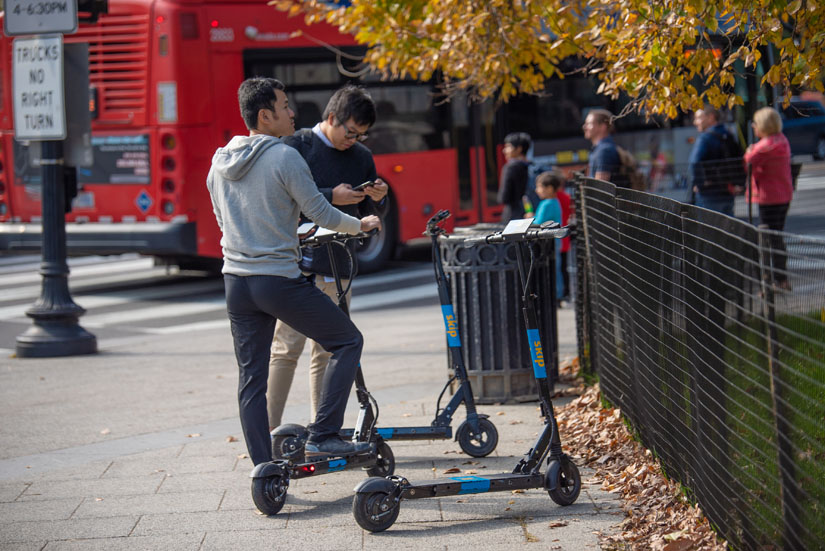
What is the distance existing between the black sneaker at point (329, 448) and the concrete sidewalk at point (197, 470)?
259 millimetres

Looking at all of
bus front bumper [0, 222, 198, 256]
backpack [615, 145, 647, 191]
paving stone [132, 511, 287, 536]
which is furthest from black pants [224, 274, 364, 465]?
bus front bumper [0, 222, 198, 256]

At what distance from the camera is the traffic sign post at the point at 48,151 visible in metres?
9.73

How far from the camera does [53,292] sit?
981cm

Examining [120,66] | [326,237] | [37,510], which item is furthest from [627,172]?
[120,66]

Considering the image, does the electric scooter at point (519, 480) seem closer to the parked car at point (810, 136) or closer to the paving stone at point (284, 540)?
the paving stone at point (284, 540)

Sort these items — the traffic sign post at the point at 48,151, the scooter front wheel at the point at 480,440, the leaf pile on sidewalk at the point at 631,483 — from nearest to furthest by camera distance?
the leaf pile on sidewalk at the point at 631,483 < the scooter front wheel at the point at 480,440 < the traffic sign post at the point at 48,151

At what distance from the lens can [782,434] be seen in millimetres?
3420

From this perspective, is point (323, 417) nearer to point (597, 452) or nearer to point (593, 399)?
point (597, 452)

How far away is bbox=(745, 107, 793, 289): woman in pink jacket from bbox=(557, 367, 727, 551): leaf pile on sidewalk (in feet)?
14.3

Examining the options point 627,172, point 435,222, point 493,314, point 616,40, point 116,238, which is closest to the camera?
point 435,222

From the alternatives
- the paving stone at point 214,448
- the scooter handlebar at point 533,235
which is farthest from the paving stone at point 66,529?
the scooter handlebar at point 533,235

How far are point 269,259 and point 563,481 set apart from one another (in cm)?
159

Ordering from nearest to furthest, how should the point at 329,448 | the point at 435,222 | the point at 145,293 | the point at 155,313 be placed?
the point at 329,448
the point at 435,222
the point at 155,313
the point at 145,293

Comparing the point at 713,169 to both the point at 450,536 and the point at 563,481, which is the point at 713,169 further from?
the point at 450,536
